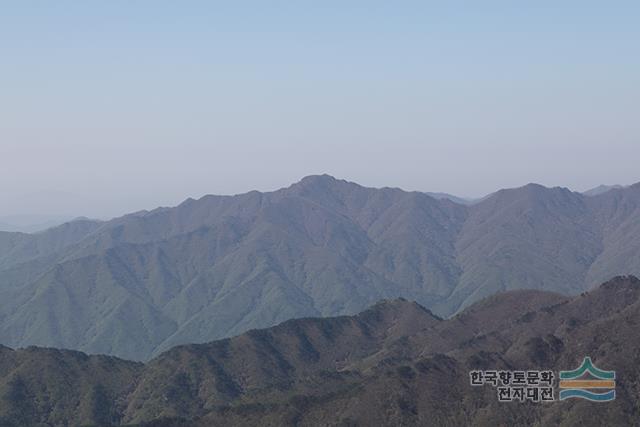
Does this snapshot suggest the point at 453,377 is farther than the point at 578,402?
Yes

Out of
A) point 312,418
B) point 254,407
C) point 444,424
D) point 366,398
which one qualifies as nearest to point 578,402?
point 444,424

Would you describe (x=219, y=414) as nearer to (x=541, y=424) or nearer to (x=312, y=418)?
(x=312, y=418)

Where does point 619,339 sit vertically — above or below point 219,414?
above

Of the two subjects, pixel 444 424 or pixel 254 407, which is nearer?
pixel 444 424

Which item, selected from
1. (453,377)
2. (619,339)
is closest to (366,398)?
(453,377)

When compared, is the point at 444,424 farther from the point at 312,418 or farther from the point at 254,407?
the point at 254,407

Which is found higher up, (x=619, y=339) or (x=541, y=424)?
(x=619, y=339)

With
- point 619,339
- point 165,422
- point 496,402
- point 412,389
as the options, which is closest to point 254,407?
point 165,422
